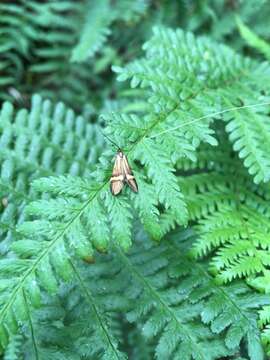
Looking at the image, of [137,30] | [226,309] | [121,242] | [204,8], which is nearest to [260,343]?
[226,309]

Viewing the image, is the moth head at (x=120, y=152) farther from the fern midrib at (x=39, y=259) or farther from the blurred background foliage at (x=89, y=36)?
the blurred background foliage at (x=89, y=36)

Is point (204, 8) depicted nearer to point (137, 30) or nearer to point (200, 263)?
point (137, 30)

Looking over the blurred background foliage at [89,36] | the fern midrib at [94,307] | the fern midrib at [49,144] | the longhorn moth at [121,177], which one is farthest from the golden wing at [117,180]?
the blurred background foliage at [89,36]

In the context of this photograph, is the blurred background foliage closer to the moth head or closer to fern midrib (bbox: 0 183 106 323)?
the moth head

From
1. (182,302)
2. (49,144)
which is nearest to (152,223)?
(182,302)

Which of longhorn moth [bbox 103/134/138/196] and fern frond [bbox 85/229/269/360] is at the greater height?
longhorn moth [bbox 103/134/138/196]

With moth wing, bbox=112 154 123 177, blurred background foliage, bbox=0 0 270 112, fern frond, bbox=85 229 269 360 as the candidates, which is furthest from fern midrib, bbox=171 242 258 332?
blurred background foliage, bbox=0 0 270 112
